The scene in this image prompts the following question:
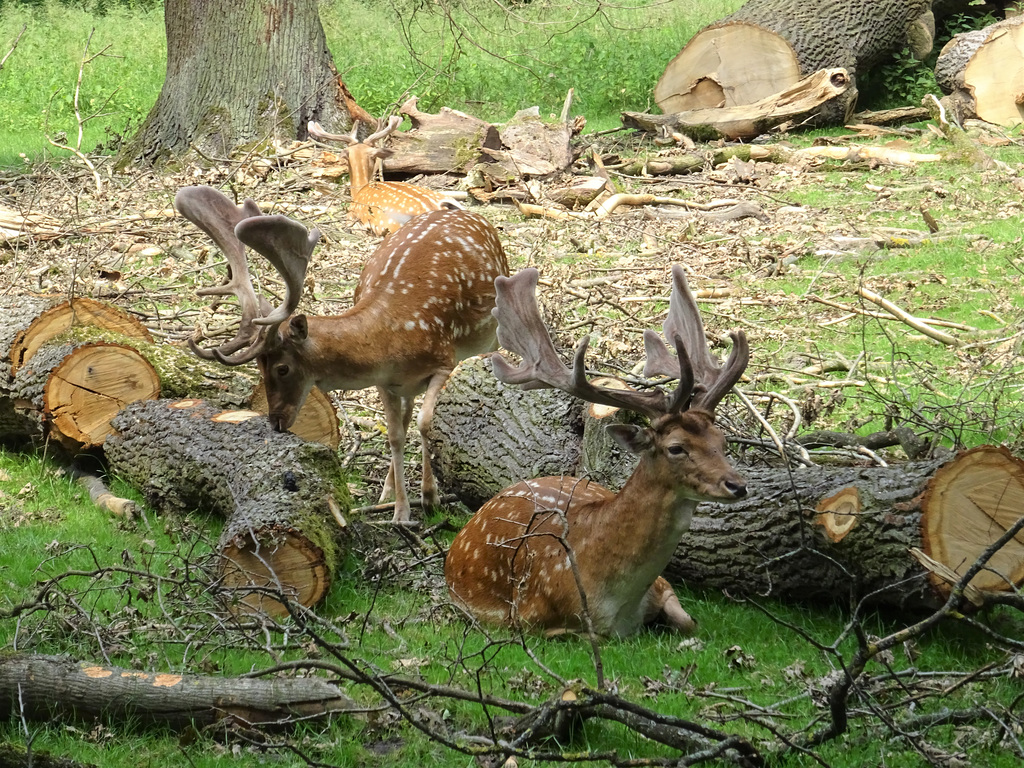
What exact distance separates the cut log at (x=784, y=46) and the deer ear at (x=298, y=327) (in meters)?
11.5

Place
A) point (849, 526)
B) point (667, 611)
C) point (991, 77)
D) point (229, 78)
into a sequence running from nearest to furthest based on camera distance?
point (849, 526) < point (667, 611) < point (229, 78) < point (991, 77)

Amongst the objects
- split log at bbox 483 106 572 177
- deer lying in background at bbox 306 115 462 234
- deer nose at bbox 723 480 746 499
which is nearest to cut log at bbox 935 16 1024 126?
split log at bbox 483 106 572 177

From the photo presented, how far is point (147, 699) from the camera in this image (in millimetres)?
4137

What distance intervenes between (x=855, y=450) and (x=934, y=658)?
1.70 m

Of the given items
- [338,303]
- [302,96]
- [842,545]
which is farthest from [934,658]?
[302,96]

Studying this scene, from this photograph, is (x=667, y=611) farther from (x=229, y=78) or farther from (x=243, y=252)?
(x=229, y=78)

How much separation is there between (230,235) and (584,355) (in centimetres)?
238

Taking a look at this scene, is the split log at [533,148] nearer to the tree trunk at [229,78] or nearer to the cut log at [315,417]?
the tree trunk at [229,78]

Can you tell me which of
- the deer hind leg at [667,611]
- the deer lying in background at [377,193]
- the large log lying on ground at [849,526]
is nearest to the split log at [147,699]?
the deer hind leg at [667,611]

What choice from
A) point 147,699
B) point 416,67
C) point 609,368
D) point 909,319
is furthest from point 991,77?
point 147,699

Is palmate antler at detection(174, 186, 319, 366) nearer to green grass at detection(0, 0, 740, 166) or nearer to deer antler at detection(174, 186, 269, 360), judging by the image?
deer antler at detection(174, 186, 269, 360)

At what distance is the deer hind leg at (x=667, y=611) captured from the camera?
517 centimetres

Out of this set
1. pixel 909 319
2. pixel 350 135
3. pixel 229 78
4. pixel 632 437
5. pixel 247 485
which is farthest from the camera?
pixel 229 78

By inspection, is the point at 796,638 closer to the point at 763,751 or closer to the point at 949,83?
the point at 763,751
